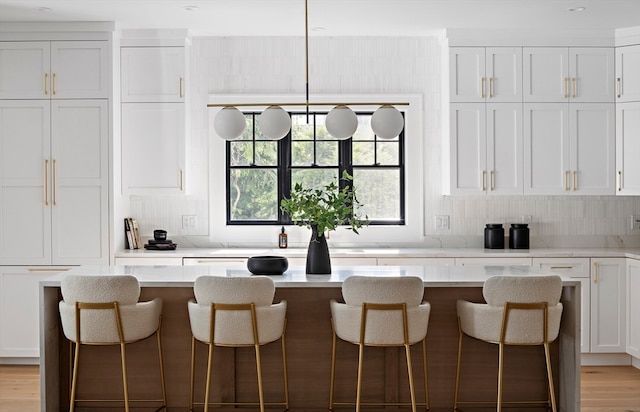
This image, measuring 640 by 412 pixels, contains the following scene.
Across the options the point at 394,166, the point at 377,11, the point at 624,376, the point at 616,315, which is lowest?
the point at 624,376

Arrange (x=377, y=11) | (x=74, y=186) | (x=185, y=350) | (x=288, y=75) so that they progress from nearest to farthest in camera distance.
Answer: (x=185, y=350)
(x=377, y=11)
(x=74, y=186)
(x=288, y=75)

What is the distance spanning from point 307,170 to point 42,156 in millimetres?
2190

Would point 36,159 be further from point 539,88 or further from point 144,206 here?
point 539,88

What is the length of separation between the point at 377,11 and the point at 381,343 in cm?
266

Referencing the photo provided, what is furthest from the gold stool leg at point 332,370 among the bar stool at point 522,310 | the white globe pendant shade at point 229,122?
the white globe pendant shade at point 229,122

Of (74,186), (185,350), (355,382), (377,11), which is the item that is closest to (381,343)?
(355,382)

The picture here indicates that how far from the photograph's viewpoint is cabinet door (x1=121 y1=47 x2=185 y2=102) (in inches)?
220

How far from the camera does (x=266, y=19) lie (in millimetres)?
5254

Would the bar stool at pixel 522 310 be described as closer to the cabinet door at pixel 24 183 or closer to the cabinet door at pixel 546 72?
the cabinet door at pixel 546 72

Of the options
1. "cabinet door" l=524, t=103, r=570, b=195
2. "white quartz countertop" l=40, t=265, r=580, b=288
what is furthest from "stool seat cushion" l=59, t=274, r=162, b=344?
"cabinet door" l=524, t=103, r=570, b=195

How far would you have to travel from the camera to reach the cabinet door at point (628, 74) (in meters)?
5.43

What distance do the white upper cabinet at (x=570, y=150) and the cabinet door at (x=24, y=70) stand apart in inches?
154

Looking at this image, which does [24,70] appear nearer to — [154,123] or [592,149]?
[154,123]

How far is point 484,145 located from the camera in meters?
5.57
